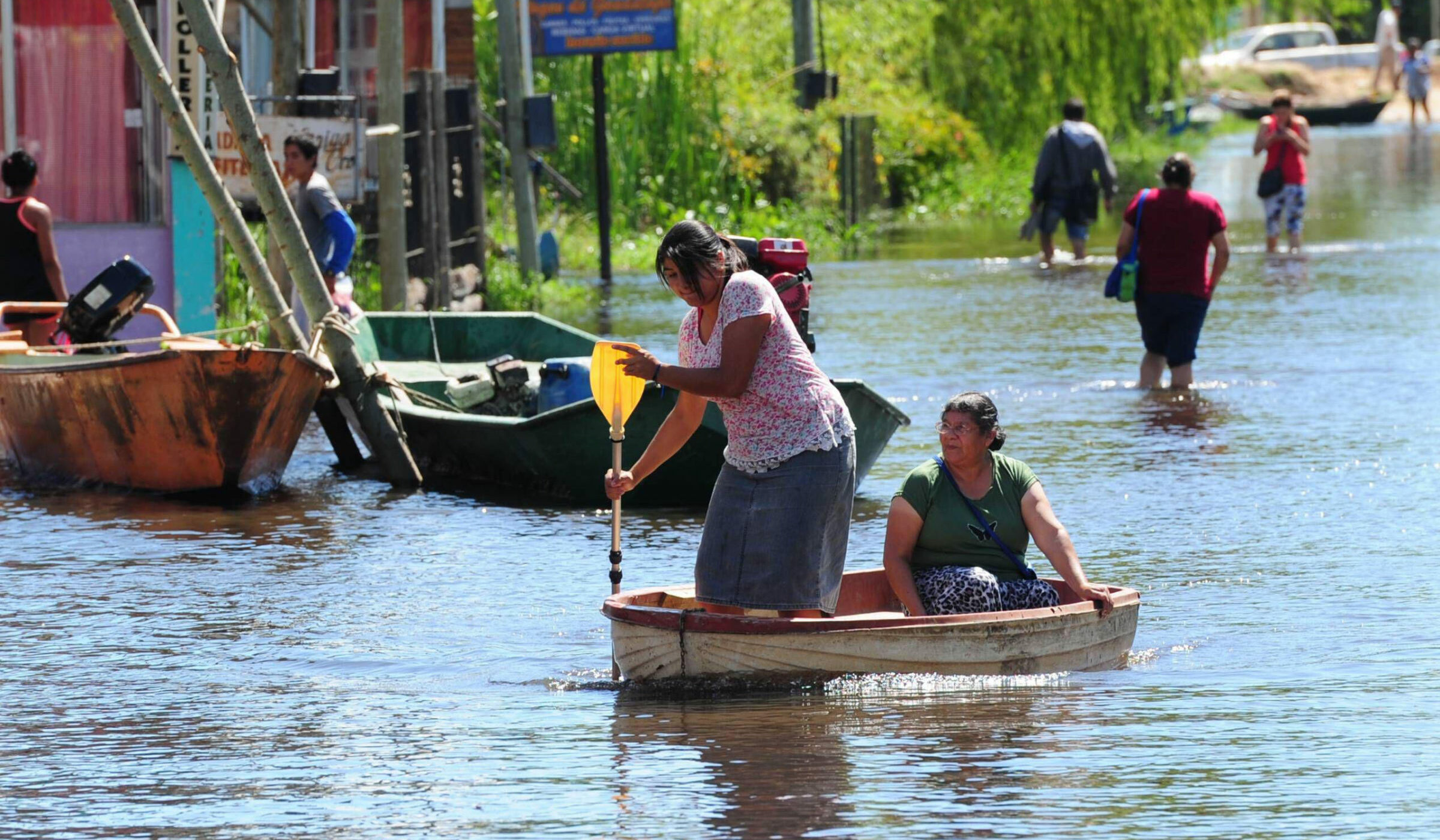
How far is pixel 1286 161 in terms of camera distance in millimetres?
23734

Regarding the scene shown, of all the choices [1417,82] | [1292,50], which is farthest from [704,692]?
[1292,50]

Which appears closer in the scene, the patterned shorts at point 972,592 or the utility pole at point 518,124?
the patterned shorts at point 972,592

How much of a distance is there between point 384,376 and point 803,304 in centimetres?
373

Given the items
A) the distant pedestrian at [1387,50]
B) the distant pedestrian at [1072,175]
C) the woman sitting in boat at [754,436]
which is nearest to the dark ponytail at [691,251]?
the woman sitting in boat at [754,436]

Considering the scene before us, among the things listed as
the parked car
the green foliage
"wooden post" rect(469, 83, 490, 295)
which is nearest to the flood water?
"wooden post" rect(469, 83, 490, 295)

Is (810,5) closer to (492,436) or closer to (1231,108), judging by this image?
(492,436)

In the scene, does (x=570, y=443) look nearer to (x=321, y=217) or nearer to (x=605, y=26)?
(x=321, y=217)

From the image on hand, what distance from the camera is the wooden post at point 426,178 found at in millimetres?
18812

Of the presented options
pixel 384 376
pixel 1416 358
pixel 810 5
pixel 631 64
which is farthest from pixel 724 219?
pixel 384 376

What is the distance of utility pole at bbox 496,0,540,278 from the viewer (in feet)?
69.1

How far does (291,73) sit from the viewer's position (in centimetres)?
1638

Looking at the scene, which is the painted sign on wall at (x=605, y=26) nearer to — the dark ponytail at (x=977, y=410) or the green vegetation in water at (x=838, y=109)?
the green vegetation in water at (x=838, y=109)

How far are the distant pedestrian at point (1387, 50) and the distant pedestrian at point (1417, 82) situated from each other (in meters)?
1.48

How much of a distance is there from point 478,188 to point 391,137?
4.41 m
